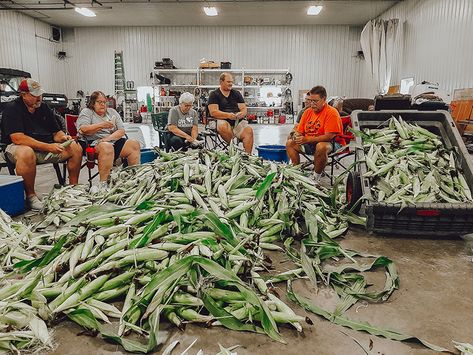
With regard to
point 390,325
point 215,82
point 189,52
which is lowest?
point 390,325

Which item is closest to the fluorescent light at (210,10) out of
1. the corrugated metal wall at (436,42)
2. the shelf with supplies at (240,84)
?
the shelf with supplies at (240,84)

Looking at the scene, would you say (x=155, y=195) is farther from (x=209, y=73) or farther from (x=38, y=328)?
(x=209, y=73)

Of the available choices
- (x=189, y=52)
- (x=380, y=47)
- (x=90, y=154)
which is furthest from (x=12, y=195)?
(x=189, y=52)

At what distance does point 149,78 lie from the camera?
17188 mm

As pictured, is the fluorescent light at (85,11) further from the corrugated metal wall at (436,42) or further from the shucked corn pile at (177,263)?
the shucked corn pile at (177,263)

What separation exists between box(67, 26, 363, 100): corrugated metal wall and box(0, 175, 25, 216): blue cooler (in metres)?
14.3

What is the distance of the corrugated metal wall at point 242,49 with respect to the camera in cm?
1638

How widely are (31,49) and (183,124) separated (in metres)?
13.2

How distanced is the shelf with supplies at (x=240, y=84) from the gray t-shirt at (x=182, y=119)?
1007cm

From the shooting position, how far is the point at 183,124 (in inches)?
220

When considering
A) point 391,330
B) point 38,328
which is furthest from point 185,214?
point 391,330

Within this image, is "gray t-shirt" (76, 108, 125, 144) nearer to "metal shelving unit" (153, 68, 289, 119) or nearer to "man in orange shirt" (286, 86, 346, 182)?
"man in orange shirt" (286, 86, 346, 182)

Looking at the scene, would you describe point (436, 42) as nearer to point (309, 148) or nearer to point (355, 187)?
point (309, 148)

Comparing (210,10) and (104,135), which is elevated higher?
(210,10)
